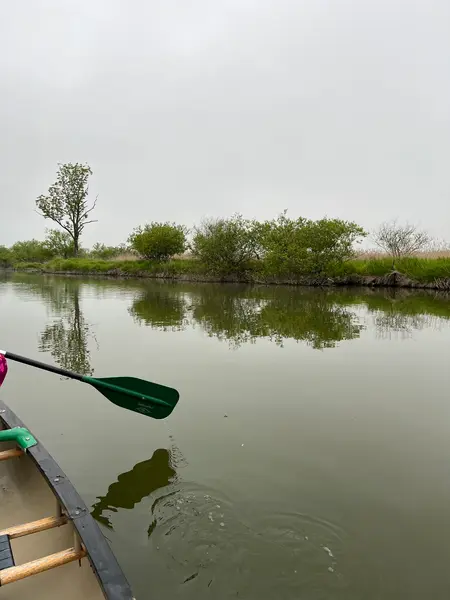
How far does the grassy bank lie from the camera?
2134 cm

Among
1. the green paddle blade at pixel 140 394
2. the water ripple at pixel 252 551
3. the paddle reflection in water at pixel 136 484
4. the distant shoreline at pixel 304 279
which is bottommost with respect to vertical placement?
the paddle reflection in water at pixel 136 484

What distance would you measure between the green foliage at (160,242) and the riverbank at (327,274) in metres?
0.92

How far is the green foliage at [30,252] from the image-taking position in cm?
4959

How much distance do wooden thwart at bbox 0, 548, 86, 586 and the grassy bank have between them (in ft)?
71.0

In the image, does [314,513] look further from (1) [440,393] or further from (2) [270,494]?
(1) [440,393]

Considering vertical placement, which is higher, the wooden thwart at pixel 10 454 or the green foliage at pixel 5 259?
the green foliage at pixel 5 259

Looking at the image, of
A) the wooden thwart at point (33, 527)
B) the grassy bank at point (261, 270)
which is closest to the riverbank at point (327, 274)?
the grassy bank at point (261, 270)

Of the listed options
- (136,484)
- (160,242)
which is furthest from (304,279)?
(136,484)

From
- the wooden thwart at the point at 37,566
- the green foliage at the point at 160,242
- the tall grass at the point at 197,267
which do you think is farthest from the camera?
the green foliage at the point at 160,242

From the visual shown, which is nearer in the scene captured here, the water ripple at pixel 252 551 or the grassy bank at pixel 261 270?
the water ripple at pixel 252 551

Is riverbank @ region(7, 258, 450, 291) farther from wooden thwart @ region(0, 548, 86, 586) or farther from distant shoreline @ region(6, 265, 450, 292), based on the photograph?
wooden thwart @ region(0, 548, 86, 586)

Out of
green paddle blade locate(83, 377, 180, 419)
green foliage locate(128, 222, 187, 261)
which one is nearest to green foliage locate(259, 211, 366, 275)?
green foliage locate(128, 222, 187, 261)

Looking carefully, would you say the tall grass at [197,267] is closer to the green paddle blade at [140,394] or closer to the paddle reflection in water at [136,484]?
the green paddle blade at [140,394]

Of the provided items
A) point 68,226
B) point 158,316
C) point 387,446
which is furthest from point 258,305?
point 68,226
